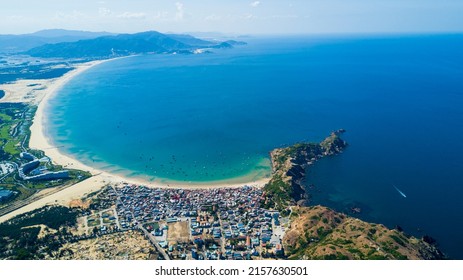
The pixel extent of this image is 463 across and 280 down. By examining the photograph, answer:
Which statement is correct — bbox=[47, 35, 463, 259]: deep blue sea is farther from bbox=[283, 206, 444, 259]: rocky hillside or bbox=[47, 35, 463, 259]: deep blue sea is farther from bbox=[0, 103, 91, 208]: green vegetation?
bbox=[283, 206, 444, 259]: rocky hillside

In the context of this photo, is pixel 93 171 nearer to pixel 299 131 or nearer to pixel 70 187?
pixel 70 187

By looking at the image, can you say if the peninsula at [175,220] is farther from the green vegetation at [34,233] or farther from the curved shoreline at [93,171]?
the curved shoreline at [93,171]

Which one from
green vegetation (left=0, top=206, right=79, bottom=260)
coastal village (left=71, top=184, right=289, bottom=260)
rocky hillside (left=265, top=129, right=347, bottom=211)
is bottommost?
coastal village (left=71, top=184, right=289, bottom=260)

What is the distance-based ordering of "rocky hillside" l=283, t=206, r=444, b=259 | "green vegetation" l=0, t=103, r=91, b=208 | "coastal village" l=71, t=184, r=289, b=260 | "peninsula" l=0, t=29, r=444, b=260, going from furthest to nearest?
"green vegetation" l=0, t=103, r=91, b=208, "coastal village" l=71, t=184, r=289, b=260, "peninsula" l=0, t=29, r=444, b=260, "rocky hillside" l=283, t=206, r=444, b=259

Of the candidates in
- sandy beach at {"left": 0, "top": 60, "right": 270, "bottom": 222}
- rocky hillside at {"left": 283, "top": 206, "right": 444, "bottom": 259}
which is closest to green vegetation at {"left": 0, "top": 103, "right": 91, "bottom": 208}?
sandy beach at {"left": 0, "top": 60, "right": 270, "bottom": 222}

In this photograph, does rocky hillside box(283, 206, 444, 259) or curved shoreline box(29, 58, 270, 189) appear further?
curved shoreline box(29, 58, 270, 189)

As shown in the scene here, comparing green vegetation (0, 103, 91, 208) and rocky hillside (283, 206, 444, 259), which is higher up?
green vegetation (0, 103, 91, 208)

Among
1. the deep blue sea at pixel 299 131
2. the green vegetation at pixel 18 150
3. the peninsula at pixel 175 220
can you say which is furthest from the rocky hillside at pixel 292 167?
the green vegetation at pixel 18 150
